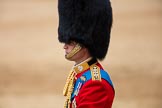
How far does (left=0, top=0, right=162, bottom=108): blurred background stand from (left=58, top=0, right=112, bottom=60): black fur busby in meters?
1.60

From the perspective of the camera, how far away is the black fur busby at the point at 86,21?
5.12 feet

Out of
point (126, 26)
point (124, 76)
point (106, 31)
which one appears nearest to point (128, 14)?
point (126, 26)

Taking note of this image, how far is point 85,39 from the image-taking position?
1.56m

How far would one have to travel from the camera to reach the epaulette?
5.02ft

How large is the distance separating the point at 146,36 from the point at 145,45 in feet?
0.23

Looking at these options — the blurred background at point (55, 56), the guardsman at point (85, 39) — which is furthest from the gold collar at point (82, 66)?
the blurred background at point (55, 56)

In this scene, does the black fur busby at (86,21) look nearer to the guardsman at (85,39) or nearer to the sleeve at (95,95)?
the guardsman at (85,39)

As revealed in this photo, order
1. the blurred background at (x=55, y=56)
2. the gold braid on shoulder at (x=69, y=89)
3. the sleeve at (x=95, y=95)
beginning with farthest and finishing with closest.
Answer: the blurred background at (x=55, y=56) → the gold braid on shoulder at (x=69, y=89) → the sleeve at (x=95, y=95)

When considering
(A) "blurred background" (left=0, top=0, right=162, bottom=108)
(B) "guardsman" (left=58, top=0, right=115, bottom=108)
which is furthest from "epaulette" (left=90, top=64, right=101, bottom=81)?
(A) "blurred background" (left=0, top=0, right=162, bottom=108)

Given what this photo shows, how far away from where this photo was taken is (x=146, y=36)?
3.42 meters

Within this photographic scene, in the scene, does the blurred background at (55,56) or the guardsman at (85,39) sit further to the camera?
the blurred background at (55,56)

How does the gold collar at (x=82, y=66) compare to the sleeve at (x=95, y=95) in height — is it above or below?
above

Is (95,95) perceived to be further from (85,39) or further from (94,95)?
(85,39)

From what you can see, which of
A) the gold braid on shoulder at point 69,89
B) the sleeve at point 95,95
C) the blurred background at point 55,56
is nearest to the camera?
the sleeve at point 95,95
